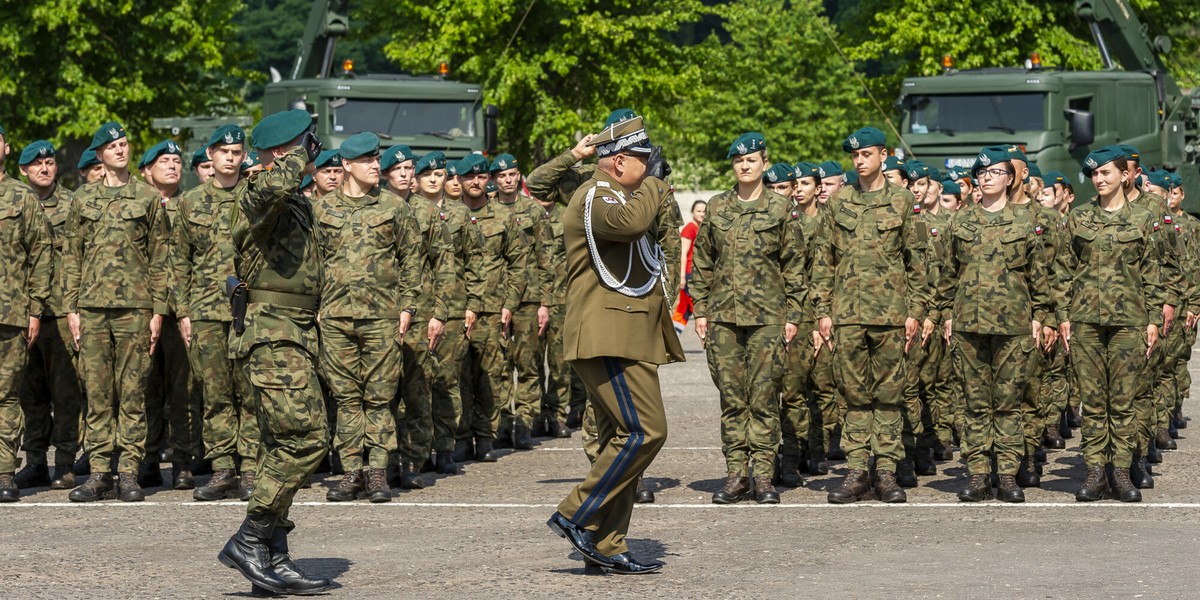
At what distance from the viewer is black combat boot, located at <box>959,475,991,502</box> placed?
10914 millimetres

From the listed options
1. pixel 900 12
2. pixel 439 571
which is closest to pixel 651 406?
pixel 439 571

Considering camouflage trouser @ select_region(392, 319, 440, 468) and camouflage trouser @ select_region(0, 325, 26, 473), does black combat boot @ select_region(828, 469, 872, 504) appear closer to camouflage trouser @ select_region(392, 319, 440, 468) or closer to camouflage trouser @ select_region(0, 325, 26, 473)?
camouflage trouser @ select_region(392, 319, 440, 468)

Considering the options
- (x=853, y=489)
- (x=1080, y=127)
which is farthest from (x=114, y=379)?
(x=1080, y=127)

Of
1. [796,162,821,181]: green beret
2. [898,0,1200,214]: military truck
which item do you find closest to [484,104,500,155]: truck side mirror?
[898,0,1200,214]: military truck

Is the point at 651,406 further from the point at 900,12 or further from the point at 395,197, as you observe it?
the point at 900,12

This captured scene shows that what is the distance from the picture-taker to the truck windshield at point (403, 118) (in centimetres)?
2411

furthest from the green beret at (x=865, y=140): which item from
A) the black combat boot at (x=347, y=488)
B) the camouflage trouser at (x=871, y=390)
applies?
the black combat boot at (x=347, y=488)

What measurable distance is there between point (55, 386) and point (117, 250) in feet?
3.90

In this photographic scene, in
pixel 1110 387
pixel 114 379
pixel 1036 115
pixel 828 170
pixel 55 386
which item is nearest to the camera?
pixel 1110 387

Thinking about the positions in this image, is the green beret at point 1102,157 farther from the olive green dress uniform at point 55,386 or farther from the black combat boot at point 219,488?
the olive green dress uniform at point 55,386

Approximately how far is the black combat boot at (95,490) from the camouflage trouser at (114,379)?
0.19 ft

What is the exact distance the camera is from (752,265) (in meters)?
11.0

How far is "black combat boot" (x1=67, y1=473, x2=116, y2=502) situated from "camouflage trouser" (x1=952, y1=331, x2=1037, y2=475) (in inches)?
200

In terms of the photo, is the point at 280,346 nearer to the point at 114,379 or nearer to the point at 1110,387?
the point at 114,379
